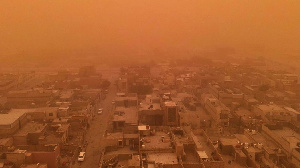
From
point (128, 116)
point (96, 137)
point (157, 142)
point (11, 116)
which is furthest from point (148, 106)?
point (11, 116)

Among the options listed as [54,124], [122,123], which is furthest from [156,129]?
[54,124]

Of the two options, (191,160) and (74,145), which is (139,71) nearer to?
(74,145)

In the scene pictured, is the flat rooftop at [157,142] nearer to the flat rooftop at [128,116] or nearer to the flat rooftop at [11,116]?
the flat rooftop at [128,116]

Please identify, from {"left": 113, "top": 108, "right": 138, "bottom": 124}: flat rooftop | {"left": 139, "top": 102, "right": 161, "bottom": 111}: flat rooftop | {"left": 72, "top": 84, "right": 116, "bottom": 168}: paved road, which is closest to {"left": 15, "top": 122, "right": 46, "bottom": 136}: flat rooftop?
{"left": 72, "top": 84, "right": 116, "bottom": 168}: paved road

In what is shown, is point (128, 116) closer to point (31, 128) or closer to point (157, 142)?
point (157, 142)

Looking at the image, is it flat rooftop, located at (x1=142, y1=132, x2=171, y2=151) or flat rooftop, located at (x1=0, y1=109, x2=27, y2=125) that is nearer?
flat rooftop, located at (x1=142, y1=132, x2=171, y2=151)

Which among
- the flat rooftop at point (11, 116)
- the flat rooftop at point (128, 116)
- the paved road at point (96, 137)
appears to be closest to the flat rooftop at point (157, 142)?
the paved road at point (96, 137)

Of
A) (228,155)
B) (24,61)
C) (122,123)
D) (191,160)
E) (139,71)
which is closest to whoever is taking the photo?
(191,160)

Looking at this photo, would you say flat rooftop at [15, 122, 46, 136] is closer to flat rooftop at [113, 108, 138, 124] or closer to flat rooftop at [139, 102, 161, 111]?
flat rooftop at [113, 108, 138, 124]
